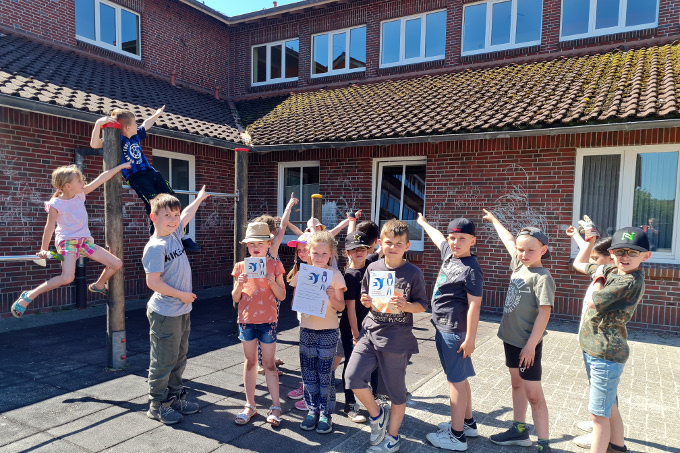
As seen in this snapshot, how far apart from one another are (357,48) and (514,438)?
1156 cm

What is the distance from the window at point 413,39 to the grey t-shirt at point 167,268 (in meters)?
9.96

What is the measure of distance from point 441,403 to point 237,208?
3.61 m

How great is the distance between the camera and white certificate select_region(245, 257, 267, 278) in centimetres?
345

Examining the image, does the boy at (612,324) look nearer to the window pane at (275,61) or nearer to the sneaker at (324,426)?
the sneaker at (324,426)

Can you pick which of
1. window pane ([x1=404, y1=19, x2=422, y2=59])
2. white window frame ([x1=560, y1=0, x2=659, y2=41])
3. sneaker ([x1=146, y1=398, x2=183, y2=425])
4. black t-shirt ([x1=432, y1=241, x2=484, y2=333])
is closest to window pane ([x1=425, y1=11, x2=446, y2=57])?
window pane ([x1=404, y1=19, x2=422, y2=59])

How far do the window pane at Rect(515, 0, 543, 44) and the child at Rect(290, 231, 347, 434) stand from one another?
31.4ft

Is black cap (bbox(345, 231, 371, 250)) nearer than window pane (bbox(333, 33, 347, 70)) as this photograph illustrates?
Yes

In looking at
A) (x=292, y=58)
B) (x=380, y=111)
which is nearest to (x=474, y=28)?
(x=380, y=111)

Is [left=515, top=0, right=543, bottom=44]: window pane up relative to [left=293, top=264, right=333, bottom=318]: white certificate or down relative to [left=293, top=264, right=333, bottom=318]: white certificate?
up

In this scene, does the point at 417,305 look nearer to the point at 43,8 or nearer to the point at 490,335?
the point at 490,335

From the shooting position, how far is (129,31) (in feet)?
37.1

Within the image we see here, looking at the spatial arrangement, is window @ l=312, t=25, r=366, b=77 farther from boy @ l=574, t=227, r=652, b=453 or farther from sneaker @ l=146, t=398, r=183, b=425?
sneaker @ l=146, t=398, r=183, b=425

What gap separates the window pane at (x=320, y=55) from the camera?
12.9m

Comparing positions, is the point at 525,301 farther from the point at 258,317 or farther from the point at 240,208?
the point at 240,208
